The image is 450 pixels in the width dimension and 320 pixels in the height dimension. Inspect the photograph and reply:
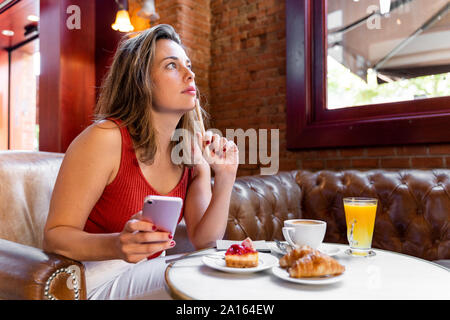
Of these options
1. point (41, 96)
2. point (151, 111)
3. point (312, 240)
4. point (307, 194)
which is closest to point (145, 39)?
point (151, 111)

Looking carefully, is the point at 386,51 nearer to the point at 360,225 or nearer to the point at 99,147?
the point at 360,225

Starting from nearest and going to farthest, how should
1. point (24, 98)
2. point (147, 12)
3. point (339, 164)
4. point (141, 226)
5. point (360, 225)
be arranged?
point (141, 226) < point (360, 225) < point (339, 164) < point (147, 12) < point (24, 98)

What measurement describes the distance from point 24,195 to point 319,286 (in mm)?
1255

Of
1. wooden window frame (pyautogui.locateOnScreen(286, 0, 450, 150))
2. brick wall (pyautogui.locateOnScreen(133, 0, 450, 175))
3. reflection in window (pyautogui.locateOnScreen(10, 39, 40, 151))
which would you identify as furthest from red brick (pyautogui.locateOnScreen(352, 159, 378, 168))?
reflection in window (pyautogui.locateOnScreen(10, 39, 40, 151))

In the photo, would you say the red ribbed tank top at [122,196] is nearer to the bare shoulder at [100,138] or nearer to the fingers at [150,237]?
the bare shoulder at [100,138]

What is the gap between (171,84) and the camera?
4.30 ft

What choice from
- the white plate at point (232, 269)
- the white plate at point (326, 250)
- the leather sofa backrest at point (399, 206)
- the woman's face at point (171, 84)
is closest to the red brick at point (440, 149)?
the leather sofa backrest at point (399, 206)

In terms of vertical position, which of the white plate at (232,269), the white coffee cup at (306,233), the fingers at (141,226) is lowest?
the white plate at (232,269)

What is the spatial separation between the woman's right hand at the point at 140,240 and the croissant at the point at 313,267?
30 centimetres

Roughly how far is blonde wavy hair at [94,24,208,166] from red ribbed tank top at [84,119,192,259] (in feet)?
0.16

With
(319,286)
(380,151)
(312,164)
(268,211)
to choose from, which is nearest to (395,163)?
(380,151)

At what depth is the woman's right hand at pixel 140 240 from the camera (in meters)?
0.82

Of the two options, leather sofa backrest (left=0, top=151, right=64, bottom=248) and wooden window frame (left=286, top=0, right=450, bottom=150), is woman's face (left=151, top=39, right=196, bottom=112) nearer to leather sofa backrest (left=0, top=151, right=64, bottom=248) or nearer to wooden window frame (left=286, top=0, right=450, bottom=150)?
leather sofa backrest (left=0, top=151, right=64, bottom=248)

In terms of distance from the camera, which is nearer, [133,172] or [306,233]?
[306,233]
